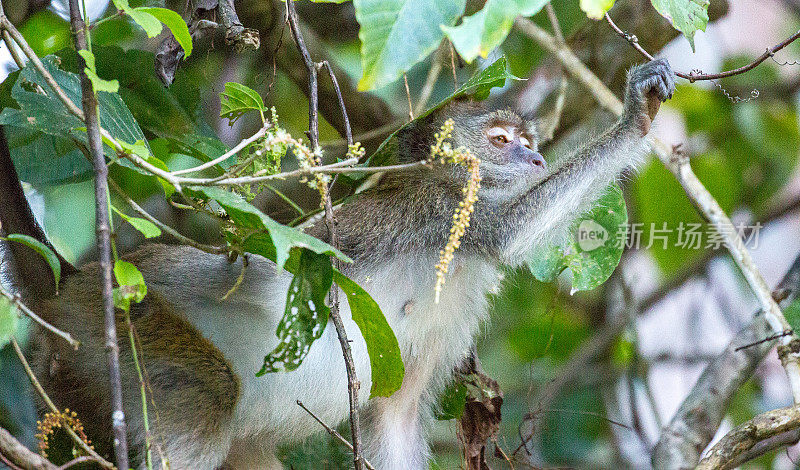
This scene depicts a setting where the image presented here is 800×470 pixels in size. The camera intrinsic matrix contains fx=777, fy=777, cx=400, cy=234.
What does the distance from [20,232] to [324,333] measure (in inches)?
49.4

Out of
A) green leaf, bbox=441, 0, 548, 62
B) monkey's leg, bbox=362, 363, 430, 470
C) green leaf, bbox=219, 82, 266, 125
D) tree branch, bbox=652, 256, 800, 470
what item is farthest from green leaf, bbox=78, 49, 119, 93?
tree branch, bbox=652, 256, 800, 470

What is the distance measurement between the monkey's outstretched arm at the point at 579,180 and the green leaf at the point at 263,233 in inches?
49.4

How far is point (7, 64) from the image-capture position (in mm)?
3336

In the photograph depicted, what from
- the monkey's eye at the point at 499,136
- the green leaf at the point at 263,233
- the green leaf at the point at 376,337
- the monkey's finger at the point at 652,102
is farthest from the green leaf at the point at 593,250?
the green leaf at the point at 263,233

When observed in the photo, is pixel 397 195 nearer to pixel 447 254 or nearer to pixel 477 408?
pixel 477 408

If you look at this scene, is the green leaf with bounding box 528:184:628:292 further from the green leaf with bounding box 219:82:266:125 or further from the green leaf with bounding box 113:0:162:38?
the green leaf with bounding box 113:0:162:38

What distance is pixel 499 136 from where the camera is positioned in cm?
381

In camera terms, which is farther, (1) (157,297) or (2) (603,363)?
(2) (603,363)

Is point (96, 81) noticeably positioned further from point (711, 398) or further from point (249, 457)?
point (711, 398)

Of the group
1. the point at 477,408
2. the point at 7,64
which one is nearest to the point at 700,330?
the point at 477,408

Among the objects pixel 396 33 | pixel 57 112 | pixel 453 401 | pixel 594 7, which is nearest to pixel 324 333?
pixel 453 401

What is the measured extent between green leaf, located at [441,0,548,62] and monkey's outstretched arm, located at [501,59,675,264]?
139 cm

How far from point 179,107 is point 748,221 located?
434 cm

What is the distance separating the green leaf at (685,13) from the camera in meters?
2.47
